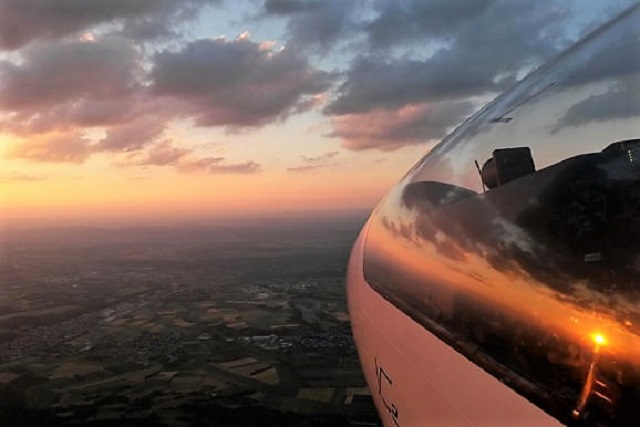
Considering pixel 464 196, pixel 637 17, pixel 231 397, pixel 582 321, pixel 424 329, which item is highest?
pixel 637 17

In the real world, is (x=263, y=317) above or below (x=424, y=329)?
below

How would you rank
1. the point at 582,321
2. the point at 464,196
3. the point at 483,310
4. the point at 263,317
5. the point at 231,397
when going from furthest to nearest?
the point at 263,317, the point at 231,397, the point at 464,196, the point at 483,310, the point at 582,321

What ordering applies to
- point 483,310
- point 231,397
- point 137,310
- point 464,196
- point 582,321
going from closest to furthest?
point 582,321 → point 483,310 → point 464,196 → point 231,397 → point 137,310

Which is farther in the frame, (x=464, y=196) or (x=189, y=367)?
(x=189, y=367)

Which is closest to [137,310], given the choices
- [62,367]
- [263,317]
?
[263,317]

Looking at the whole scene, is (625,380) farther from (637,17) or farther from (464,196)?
(637,17)

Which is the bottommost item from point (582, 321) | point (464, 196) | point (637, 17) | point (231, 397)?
point (231, 397)

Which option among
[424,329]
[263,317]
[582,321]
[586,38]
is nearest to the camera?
[582,321]

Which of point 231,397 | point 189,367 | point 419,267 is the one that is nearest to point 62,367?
point 189,367

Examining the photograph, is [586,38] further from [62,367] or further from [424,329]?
[62,367]
